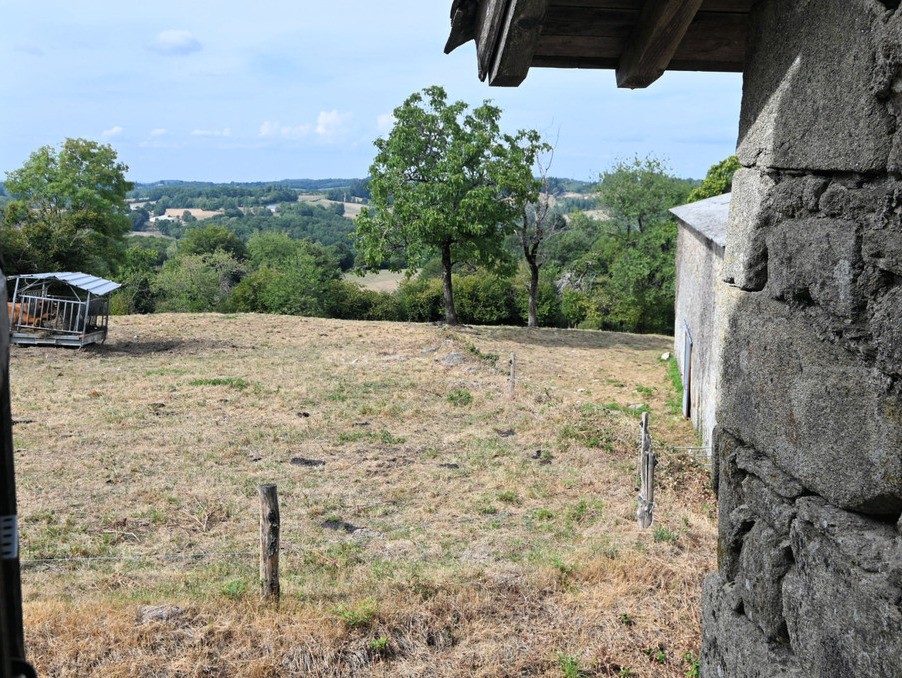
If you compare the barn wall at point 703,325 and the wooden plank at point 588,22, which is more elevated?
the wooden plank at point 588,22

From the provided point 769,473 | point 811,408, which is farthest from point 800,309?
point 769,473

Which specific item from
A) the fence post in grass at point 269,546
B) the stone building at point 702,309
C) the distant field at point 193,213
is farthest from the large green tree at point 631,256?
the distant field at point 193,213

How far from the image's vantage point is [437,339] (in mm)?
22484

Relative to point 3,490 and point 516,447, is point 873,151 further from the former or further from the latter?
point 516,447

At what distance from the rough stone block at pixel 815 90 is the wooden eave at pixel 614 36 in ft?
0.89

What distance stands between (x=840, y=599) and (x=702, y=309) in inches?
529

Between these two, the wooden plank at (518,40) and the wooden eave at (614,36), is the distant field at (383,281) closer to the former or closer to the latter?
the wooden eave at (614,36)

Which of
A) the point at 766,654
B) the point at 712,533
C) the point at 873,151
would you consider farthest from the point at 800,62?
the point at 712,533

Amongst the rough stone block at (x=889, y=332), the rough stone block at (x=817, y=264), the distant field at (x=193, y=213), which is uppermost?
the distant field at (x=193, y=213)

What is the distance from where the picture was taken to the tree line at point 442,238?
25.4m

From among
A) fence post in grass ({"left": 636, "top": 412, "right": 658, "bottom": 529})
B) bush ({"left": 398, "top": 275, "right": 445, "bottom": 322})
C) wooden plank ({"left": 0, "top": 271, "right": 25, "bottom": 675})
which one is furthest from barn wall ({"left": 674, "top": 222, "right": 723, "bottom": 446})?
bush ({"left": 398, "top": 275, "right": 445, "bottom": 322})

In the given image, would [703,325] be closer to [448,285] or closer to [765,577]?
[765,577]

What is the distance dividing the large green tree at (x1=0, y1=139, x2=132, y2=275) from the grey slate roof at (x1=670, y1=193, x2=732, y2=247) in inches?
931

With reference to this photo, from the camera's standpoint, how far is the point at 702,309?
14812 mm
